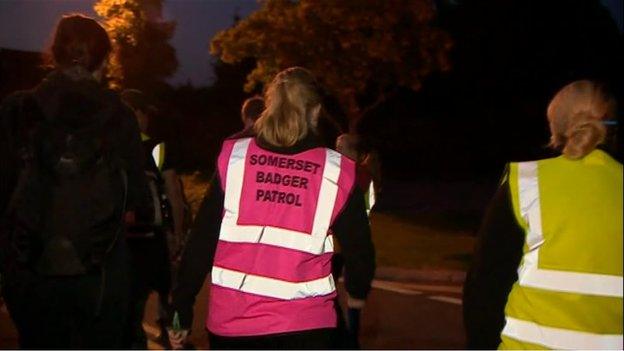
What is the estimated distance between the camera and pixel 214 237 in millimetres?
3598

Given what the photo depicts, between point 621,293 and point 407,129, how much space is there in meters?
32.1

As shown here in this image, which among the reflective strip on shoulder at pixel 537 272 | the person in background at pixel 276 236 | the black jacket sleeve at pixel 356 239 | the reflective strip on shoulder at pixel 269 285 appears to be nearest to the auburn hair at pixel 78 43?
the person in background at pixel 276 236

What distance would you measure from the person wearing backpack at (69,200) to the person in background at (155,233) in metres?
1.43

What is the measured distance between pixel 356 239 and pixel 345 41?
766 inches

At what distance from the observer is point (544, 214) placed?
296cm

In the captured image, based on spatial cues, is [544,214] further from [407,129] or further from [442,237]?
[407,129]

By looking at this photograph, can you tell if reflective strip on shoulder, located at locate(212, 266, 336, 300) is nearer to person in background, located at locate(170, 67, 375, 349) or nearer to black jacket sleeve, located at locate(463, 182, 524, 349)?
person in background, located at locate(170, 67, 375, 349)

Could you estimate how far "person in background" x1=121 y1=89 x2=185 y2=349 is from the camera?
549 cm

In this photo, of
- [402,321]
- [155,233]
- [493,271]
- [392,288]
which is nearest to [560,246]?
[493,271]

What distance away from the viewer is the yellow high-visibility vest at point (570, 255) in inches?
115

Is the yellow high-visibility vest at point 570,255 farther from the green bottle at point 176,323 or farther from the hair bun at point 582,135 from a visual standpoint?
the green bottle at point 176,323

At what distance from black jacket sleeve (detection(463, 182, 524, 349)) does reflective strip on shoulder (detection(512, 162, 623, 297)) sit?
0.04 metres

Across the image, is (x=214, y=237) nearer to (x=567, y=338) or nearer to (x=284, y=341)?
(x=284, y=341)

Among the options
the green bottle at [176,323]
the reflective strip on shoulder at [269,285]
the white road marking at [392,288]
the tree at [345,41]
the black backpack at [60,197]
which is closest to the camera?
the black backpack at [60,197]
